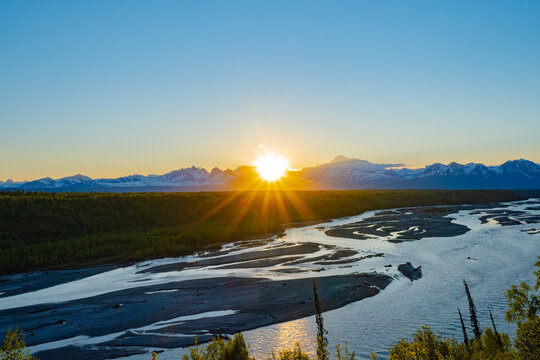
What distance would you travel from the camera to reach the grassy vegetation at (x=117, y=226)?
3449cm

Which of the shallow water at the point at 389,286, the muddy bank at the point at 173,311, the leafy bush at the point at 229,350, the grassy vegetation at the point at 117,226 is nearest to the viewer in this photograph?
the leafy bush at the point at 229,350

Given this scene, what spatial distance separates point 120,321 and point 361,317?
12595 mm

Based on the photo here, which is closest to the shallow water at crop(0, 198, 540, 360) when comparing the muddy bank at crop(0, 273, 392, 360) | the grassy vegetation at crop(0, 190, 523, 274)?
the muddy bank at crop(0, 273, 392, 360)

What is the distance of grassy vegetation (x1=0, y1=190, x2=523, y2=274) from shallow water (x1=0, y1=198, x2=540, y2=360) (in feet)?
17.1

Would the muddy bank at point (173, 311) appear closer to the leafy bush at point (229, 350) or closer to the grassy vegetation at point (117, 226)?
the leafy bush at point (229, 350)

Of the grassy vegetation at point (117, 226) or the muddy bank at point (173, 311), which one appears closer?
the muddy bank at point (173, 311)

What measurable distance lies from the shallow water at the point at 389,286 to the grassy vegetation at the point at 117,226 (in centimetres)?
521

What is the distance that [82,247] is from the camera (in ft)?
119

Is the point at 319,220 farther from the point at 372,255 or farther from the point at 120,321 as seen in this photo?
the point at 120,321

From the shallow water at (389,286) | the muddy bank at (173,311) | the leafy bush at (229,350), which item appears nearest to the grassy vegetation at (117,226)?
the shallow water at (389,286)

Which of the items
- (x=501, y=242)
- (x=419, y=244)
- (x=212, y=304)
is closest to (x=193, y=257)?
(x=212, y=304)

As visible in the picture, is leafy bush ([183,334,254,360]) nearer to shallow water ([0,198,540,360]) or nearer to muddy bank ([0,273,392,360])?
shallow water ([0,198,540,360])

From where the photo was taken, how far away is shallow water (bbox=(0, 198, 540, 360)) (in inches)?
598

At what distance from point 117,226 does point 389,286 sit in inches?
1485
